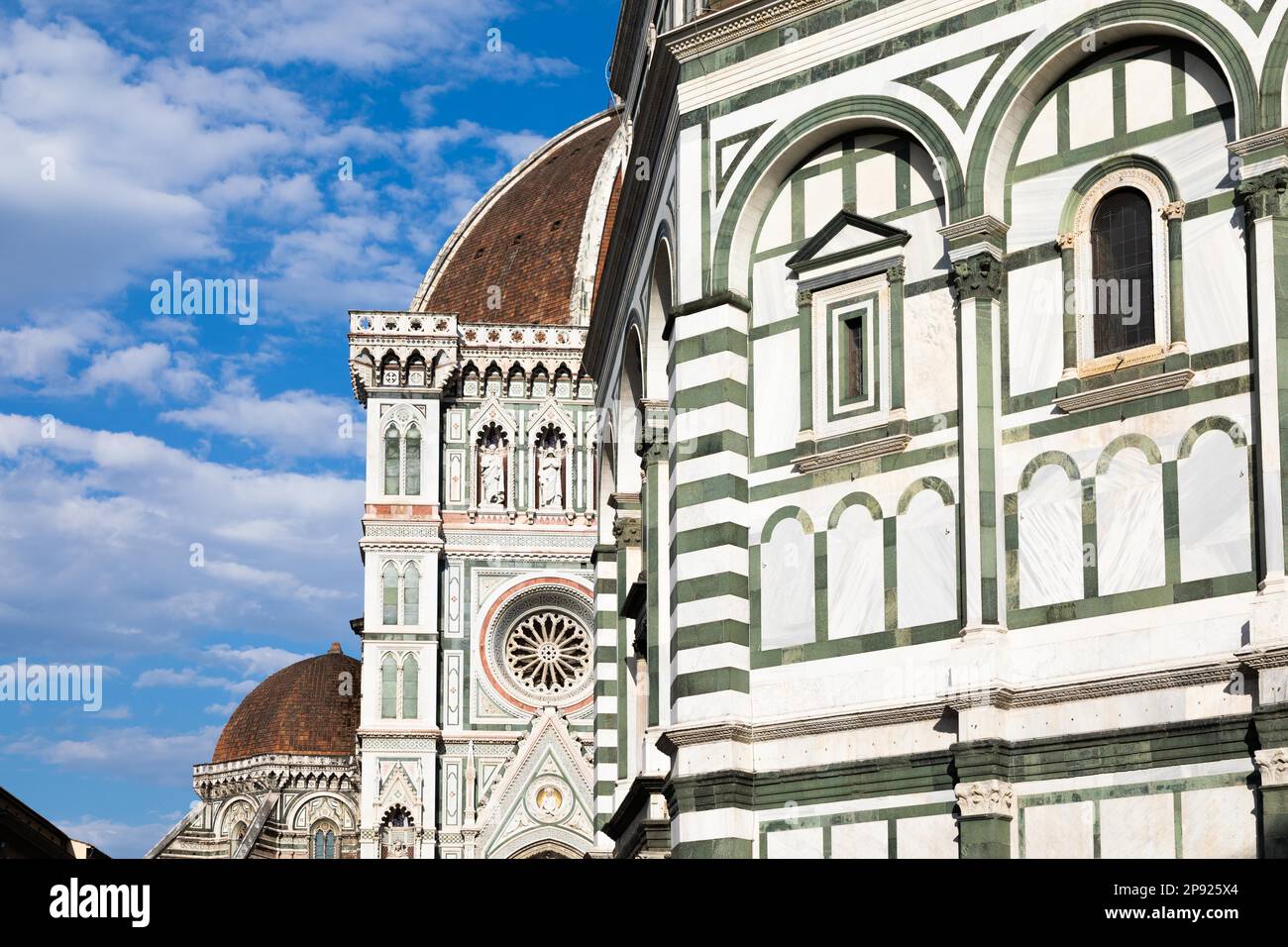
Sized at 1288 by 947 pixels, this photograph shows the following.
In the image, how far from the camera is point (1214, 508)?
66.1ft

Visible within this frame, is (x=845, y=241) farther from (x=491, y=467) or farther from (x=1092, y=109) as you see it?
(x=491, y=467)

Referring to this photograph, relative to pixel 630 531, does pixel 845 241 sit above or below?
above

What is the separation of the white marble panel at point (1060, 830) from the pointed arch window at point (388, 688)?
3903 cm

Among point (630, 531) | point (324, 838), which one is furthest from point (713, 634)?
point (324, 838)

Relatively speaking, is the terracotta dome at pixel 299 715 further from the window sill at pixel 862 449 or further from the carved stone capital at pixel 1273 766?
the carved stone capital at pixel 1273 766

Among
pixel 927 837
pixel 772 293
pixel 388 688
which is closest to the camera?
pixel 927 837

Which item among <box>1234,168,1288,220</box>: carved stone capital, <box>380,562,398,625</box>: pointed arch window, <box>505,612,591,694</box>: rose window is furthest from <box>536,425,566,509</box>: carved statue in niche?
<box>1234,168,1288,220</box>: carved stone capital

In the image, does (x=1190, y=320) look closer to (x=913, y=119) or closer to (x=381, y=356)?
(x=913, y=119)

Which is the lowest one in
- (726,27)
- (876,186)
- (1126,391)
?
(1126,391)

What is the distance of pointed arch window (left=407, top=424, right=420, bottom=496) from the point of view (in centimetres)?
6000

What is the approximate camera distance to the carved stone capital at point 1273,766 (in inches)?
747

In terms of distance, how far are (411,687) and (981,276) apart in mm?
38635

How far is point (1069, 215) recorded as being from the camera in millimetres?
21750
